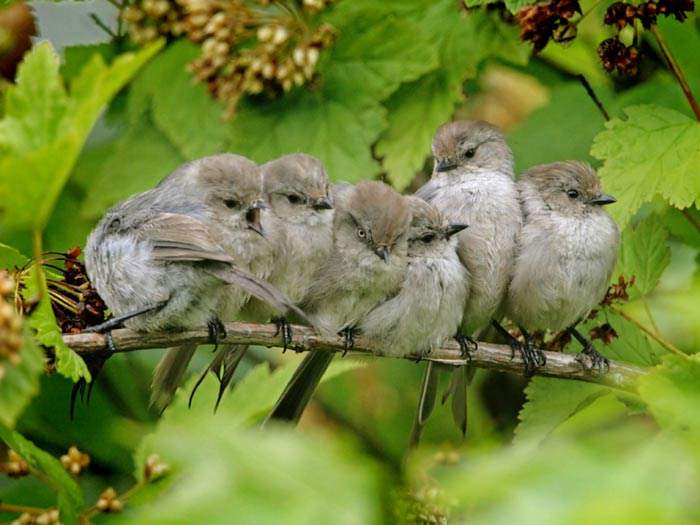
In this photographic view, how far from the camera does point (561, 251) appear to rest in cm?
415

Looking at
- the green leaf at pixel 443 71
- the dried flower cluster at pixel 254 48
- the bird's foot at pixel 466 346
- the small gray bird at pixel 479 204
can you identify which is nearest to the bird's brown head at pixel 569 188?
the small gray bird at pixel 479 204

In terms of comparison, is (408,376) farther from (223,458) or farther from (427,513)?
(223,458)

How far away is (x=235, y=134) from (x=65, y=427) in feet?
4.44

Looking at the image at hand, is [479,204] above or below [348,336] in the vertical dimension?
above

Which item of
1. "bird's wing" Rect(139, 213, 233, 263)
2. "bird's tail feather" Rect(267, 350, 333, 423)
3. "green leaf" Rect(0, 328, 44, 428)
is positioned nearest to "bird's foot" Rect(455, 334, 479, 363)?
"bird's tail feather" Rect(267, 350, 333, 423)

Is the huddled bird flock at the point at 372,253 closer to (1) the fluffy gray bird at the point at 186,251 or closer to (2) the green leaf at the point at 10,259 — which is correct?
(1) the fluffy gray bird at the point at 186,251

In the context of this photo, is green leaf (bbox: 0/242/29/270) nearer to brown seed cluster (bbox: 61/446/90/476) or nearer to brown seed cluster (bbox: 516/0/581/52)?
brown seed cluster (bbox: 61/446/90/476)

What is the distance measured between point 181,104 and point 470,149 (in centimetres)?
119

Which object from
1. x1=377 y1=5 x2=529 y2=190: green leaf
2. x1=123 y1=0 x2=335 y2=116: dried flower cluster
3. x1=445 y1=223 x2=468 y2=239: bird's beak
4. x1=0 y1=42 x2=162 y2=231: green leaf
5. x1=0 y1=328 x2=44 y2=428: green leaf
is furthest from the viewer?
x1=377 y1=5 x2=529 y2=190: green leaf

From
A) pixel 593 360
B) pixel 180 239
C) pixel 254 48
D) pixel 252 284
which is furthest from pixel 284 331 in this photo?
pixel 254 48

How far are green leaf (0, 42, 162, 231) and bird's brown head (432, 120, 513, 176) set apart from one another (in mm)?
2836

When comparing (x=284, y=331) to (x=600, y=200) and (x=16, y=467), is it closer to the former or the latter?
(x=16, y=467)

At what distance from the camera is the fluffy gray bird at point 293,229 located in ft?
12.7

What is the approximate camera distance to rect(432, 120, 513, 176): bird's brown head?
175 inches
